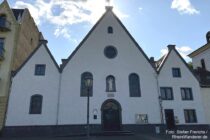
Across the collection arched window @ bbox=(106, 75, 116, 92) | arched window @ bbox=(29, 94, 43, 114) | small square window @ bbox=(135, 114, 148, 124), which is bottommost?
small square window @ bbox=(135, 114, 148, 124)

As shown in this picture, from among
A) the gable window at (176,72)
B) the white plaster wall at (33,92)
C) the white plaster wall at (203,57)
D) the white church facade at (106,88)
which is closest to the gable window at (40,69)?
the white church facade at (106,88)

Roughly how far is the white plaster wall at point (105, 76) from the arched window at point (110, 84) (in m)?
0.39

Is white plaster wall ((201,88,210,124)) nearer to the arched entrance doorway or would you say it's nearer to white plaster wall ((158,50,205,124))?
white plaster wall ((158,50,205,124))

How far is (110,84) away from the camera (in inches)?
960

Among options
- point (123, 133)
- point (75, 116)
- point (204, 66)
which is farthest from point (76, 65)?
point (204, 66)

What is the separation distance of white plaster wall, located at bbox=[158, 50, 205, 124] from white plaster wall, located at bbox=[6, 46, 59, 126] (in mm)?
13239

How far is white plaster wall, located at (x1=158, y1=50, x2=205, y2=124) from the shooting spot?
24.6 metres

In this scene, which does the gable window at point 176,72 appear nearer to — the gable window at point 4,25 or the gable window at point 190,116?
the gable window at point 190,116

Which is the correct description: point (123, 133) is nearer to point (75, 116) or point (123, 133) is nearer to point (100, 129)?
point (100, 129)

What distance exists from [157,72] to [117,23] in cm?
845

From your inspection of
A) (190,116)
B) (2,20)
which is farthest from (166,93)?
(2,20)

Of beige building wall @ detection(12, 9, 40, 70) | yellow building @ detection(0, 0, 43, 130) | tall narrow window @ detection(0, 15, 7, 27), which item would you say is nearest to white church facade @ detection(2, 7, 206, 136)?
yellow building @ detection(0, 0, 43, 130)

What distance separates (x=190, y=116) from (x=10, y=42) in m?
24.4

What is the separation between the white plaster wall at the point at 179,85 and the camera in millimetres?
24641
